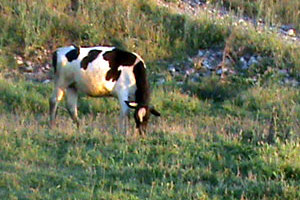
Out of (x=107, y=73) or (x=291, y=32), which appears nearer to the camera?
(x=107, y=73)

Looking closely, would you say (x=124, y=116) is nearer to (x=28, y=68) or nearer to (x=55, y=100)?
(x=55, y=100)

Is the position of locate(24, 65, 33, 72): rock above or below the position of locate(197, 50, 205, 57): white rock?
below

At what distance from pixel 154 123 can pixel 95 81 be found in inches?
56.9

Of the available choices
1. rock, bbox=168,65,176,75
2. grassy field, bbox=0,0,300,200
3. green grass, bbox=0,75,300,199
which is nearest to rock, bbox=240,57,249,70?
grassy field, bbox=0,0,300,200

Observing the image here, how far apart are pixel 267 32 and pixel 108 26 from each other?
4.13 m

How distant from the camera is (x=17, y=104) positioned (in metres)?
14.9

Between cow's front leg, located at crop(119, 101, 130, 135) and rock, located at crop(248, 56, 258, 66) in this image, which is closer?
cow's front leg, located at crop(119, 101, 130, 135)

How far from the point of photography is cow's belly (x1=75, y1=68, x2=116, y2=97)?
12.7 m

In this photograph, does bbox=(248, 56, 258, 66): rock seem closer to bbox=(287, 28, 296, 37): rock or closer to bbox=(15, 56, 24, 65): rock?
bbox=(287, 28, 296, 37): rock

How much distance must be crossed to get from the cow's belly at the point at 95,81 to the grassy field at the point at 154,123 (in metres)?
0.63

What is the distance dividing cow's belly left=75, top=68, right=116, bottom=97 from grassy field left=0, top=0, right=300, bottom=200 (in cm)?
63

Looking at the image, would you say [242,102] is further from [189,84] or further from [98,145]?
[98,145]

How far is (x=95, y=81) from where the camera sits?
12719 millimetres

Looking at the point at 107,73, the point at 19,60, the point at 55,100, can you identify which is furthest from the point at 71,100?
the point at 19,60
